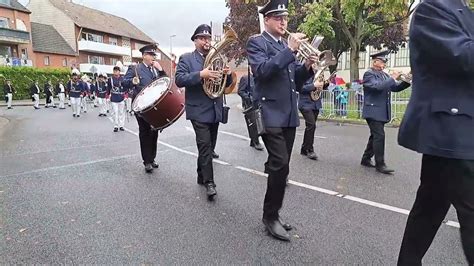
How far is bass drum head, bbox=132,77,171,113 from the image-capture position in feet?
19.7

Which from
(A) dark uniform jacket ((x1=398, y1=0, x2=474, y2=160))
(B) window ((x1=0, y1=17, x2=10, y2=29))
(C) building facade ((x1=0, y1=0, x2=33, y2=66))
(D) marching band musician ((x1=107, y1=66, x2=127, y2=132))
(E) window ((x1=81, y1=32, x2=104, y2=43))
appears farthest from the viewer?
(E) window ((x1=81, y1=32, x2=104, y2=43))

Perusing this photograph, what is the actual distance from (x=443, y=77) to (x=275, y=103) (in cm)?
170

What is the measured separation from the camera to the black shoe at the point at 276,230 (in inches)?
144

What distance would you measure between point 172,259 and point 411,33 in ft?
8.05

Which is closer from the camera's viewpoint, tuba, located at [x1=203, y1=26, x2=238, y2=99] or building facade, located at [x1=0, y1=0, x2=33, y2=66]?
tuba, located at [x1=203, y1=26, x2=238, y2=99]

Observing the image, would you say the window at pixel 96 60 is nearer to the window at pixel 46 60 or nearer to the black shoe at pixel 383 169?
the window at pixel 46 60

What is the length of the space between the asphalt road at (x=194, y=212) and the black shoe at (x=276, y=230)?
0.20 feet

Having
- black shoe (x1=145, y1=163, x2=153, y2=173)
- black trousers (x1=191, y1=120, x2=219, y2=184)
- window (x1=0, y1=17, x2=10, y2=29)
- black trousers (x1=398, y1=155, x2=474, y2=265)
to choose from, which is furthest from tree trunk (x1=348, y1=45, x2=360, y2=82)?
window (x1=0, y1=17, x2=10, y2=29)

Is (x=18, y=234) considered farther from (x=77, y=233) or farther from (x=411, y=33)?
(x=411, y=33)

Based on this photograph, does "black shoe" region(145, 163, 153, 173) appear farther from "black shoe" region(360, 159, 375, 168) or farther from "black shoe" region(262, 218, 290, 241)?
"black shoe" region(360, 159, 375, 168)

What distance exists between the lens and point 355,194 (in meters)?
5.09

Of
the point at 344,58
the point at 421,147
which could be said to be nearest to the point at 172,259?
the point at 421,147

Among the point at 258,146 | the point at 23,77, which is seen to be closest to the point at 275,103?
the point at 258,146

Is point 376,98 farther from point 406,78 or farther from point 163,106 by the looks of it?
point 163,106
